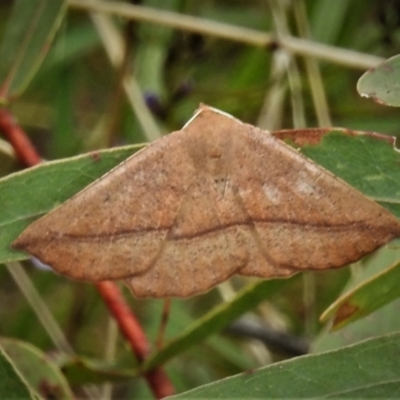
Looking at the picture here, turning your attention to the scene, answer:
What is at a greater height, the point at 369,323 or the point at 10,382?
the point at 10,382

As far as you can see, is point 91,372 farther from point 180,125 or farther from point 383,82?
point 180,125

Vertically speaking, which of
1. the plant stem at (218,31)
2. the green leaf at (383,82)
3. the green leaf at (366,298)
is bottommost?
the green leaf at (366,298)

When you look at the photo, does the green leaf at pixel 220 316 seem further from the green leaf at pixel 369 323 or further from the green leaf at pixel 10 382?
the green leaf at pixel 10 382

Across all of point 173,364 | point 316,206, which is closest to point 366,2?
point 173,364

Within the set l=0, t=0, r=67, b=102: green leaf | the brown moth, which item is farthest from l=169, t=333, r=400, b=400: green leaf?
l=0, t=0, r=67, b=102: green leaf

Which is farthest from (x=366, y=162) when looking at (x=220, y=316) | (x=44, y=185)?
(x=44, y=185)

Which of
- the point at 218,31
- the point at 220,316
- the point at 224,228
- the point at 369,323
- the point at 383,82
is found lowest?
the point at 369,323

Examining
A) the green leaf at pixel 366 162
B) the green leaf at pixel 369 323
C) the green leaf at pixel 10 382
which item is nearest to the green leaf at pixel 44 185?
the green leaf at pixel 10 382

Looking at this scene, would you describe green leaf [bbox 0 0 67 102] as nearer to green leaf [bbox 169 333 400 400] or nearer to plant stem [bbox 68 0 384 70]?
plant stem [bbox 68 0 384 70]
